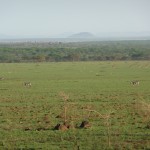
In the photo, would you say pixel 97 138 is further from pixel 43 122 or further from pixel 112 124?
pixel 43 122

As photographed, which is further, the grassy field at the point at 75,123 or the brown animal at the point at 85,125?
the brown animal at the point at 85,125

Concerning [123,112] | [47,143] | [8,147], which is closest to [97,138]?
[47,143]

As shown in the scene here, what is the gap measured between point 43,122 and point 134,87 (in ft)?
58.0

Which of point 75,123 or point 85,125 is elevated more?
point 85,125

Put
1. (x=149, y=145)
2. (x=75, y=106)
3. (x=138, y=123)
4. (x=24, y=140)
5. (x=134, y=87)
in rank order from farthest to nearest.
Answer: (x=134, y=87)
(x=75, y=106)
(x=138, y=123)
(x=24, y=140)
(x=149, y=145)

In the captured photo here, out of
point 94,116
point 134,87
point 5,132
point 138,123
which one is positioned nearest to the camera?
point 5,132

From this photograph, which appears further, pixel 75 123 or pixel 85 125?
pixel 75 123

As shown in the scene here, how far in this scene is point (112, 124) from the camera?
1728cm

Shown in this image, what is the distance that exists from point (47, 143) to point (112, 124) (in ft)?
12.9

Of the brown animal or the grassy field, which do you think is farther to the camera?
the brown animal

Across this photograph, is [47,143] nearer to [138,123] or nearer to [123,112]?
[138,123]

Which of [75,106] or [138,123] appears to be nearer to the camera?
[138,123]

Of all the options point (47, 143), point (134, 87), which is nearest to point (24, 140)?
point (47, 143)

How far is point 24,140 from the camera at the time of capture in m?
14.7
